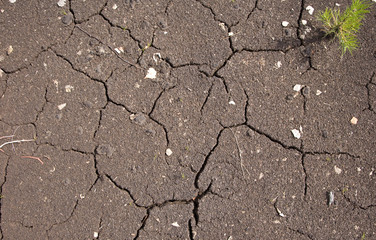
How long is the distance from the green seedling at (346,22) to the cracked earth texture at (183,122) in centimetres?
8

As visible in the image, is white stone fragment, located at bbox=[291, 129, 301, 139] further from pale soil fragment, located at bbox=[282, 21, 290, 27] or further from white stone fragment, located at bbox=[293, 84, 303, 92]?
pale soil fragment, located at bbox=[282, 21, 290, 27]

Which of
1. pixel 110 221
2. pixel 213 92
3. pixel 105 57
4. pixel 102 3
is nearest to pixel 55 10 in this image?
pixel 102 3

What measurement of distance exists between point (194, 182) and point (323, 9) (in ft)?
6.21

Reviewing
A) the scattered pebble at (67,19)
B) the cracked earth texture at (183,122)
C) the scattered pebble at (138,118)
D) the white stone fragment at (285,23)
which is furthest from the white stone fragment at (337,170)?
the scattered pebble at (67,19)

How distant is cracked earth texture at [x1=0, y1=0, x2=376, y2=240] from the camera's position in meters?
2.40

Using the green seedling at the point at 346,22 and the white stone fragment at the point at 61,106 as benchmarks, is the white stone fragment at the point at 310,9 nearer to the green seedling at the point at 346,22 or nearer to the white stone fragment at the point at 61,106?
the green seedling at the point at 346,22

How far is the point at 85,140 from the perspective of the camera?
2547 millimetres

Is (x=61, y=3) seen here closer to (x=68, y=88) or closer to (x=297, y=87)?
(x=68, y=88)

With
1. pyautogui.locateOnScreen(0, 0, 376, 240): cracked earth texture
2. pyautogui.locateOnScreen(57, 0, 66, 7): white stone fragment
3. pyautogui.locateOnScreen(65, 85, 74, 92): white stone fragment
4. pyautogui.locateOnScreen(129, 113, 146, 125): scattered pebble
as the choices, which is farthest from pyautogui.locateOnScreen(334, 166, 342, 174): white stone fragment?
pyautogui.locateOnScreen(57, 0, 66, 7): white stone fragment

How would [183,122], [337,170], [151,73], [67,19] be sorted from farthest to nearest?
1. [67,19]
2. [151,73]
3. [183,122]
4. [337,170]

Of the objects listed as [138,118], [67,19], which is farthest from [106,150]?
[67,19]

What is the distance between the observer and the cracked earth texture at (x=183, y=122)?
2396mm

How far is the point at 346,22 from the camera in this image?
2.57 m

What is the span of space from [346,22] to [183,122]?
5.28ft
